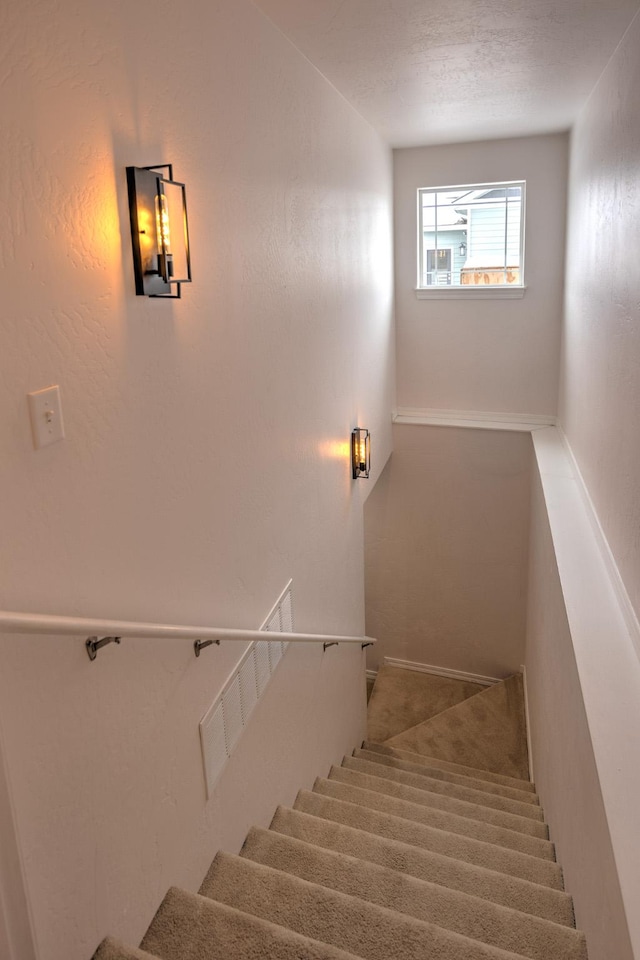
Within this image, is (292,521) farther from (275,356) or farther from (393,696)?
(393,696)

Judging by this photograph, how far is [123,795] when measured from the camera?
197cm

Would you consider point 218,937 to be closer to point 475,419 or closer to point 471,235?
point 475,419

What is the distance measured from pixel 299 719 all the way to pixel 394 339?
386cm

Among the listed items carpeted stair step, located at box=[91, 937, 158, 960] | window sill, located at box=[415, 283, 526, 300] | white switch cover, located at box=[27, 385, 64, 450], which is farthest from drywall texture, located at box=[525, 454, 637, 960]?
window sill, located at box=[415, 283, 526, 300]

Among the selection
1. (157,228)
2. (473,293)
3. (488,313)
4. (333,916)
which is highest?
(157,228)

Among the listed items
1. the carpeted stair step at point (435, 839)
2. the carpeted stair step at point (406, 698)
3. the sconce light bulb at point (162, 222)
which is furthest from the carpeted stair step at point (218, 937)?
the carpeted stair step at point (406, 698)

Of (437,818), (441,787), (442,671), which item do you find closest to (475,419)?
(442,671)

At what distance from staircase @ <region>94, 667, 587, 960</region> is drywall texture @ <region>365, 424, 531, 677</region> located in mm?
2500

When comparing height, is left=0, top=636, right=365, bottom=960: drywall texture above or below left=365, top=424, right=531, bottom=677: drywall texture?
above

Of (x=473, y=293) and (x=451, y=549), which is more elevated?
(x=473, y=293)

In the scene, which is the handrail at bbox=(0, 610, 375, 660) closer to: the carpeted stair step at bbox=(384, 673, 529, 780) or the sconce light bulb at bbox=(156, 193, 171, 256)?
the sconce light bulb at bbox=(156, 193, 171, 256)

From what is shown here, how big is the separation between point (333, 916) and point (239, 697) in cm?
81

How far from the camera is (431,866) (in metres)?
2.83

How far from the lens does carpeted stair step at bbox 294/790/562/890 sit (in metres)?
2.99
